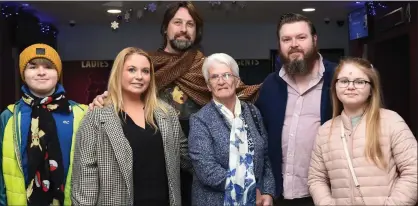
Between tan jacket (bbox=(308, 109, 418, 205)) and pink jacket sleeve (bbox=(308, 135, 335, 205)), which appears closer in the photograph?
tan jacket (bbox=(308, 109, 418, 205))

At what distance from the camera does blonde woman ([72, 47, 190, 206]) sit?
2.39 m

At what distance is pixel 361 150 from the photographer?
231 cm

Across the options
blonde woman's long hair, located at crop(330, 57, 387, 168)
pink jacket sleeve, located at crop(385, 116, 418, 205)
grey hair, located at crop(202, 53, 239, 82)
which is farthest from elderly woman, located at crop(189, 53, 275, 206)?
pink jacket sleeve, located at crop(385, 116, 418, 205)

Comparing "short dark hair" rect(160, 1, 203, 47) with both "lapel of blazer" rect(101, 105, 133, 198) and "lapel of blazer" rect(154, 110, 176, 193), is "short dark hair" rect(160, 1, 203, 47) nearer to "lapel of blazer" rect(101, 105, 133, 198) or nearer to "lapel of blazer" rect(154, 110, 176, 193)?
"lapel of blazer" rect(154, 110, 176, 193)

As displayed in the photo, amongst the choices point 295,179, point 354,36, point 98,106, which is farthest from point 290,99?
point 354,36

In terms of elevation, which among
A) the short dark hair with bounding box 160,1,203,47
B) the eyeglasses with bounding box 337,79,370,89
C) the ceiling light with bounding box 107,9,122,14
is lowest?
the eyeglasses with bounding box 337,79,370,89

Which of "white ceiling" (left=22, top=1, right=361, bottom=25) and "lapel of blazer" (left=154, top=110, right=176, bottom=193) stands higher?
"white ceiling" (left=22, top=1, right=361, bottom=25)

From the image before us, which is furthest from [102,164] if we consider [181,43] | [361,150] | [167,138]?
[361,150]

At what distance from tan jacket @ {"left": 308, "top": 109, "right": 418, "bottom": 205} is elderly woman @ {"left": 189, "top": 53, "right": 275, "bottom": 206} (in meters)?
0.29

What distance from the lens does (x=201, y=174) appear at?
245cm

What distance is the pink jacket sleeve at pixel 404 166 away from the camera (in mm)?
2219

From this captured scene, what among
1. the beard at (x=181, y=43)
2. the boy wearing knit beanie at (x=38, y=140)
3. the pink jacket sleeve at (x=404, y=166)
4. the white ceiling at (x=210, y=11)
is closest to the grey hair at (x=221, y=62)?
the beard at (x=181, y=43)

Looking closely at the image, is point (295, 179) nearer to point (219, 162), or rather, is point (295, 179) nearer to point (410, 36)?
point (219, 162)

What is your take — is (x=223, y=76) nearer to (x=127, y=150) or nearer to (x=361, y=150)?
(x=127, y=150)
